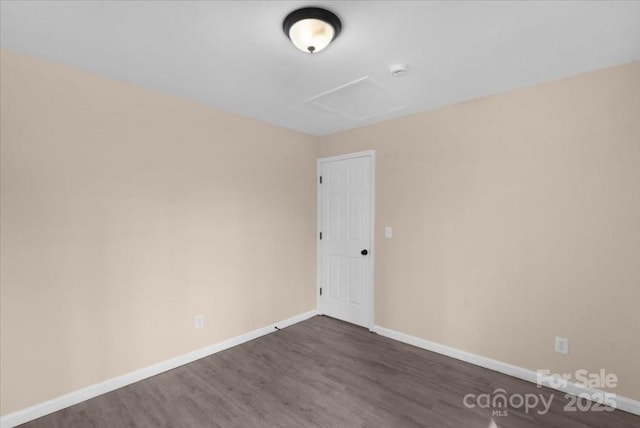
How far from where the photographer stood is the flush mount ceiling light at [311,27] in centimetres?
150

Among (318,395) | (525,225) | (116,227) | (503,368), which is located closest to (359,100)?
(525,225)

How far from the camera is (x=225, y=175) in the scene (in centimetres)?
302

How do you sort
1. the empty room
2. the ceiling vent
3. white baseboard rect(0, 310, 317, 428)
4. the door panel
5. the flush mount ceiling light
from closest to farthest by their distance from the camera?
the flush mount ceiling light, the empty room, white baseboard rect(0, 310, 317, 428), the ceiling vent, the door panel

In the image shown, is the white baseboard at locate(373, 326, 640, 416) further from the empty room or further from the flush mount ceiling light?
the flush mount ceiling light

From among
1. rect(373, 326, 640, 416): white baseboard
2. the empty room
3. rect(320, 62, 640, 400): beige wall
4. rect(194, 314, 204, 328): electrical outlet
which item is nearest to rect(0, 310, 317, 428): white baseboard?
the empty room

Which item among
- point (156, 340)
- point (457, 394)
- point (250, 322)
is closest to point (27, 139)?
point (156, 340)

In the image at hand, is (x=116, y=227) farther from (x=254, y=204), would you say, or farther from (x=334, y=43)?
(x=334, y=43)

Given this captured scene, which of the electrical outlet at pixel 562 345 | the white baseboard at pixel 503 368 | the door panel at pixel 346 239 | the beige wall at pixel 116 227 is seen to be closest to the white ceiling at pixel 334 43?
the beige wall at pixel 116 227

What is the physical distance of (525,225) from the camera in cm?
242

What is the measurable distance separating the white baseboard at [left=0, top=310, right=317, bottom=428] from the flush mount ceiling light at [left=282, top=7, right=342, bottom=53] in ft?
9.42

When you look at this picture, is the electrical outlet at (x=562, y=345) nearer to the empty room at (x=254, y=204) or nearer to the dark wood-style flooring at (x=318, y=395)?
the empty room at (x=254, y=204)

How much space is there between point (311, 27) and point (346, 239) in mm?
2604

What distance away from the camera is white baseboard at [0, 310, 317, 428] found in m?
1.90

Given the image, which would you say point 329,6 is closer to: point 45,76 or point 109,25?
point 109,25
